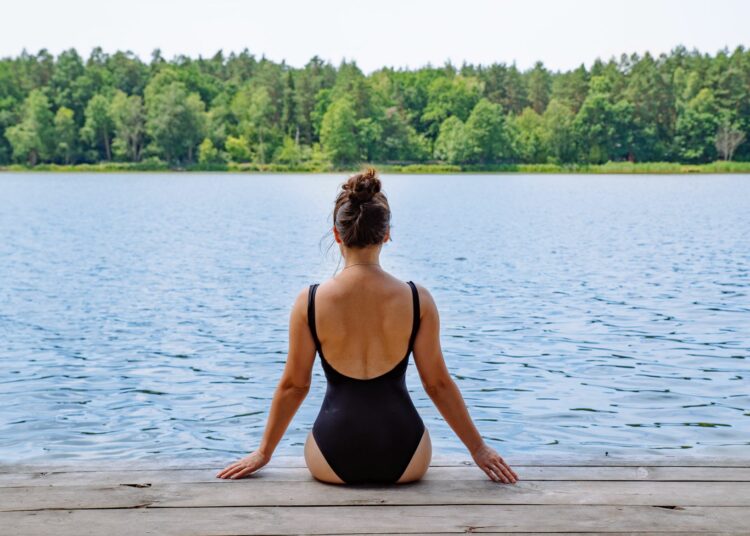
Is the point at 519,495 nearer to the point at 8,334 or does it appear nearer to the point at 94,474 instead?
the point at 94,474

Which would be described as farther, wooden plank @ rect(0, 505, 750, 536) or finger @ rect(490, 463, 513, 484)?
finger @ rect(490, 463, 513, 484)

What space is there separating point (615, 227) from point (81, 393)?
91.3ft

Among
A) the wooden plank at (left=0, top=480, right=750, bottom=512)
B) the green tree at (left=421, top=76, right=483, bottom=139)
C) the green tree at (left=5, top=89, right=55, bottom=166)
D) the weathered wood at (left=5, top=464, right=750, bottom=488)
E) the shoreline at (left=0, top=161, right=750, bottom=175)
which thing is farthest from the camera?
the green tree at (left=421, top=76, right=483, bottom=139)

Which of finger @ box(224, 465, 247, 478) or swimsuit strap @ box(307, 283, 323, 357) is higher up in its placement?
swimsuit strap @ box(307, 283, 323, 357)

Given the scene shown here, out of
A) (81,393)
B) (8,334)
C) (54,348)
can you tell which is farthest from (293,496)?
(8,334)

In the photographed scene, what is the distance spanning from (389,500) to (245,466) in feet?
2.14

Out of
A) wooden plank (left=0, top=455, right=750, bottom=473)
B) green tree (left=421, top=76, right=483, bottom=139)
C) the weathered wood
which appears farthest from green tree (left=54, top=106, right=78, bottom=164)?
the weathered wood

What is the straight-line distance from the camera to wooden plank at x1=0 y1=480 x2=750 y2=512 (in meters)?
3.27

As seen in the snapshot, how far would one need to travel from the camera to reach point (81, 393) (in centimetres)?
939

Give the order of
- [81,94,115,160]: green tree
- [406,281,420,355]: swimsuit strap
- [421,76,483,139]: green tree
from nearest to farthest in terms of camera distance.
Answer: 1. [406,281,420,355]: swimsuit strap
2. [81,94,115,160]: green tree
3. [421,76,483,139]: green tree

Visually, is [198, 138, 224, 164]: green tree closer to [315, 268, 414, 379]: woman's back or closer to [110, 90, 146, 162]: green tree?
[110, 90, 146, 162]: green tree

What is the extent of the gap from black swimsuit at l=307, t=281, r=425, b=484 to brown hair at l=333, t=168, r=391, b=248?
0.24 metres

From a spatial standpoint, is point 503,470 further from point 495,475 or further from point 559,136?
point 559,136

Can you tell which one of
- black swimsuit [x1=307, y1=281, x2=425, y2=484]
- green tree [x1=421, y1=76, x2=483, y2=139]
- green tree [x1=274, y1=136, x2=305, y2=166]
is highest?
green tree [x1=421, y1=76, x2=483, y2=139]
